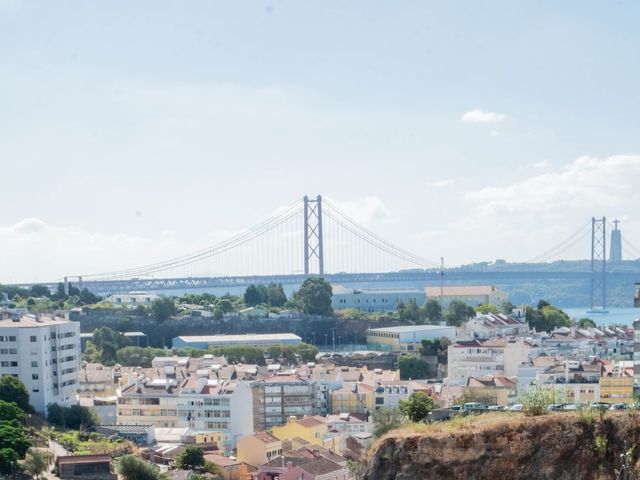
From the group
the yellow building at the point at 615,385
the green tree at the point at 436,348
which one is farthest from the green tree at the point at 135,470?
the green tree at the point at 436,348

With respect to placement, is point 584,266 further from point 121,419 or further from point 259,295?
point 121,419

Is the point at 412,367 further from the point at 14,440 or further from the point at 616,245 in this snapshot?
the point at 616,245

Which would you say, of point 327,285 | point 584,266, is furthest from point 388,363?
point 584,266

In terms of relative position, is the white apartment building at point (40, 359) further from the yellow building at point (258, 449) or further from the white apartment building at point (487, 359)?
the white apartment building at point (487, 359)

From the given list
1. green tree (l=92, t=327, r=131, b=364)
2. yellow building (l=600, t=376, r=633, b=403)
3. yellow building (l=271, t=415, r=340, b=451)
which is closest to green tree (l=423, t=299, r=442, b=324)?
green tree (l=92, t=327, r=131, b=364)

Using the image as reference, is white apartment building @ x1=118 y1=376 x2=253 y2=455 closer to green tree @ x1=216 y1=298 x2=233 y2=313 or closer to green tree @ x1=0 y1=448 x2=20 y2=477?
green tree @ x1=0 y1=448 x2=20 y2=477

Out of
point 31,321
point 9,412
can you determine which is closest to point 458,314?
point 31,321
